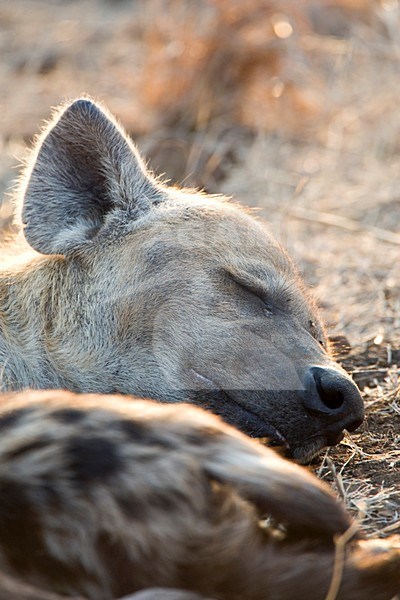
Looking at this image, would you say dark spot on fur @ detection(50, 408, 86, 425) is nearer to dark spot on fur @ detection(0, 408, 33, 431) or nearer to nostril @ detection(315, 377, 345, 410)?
dark spot on fur @ detection(0, 408, 33, 431)

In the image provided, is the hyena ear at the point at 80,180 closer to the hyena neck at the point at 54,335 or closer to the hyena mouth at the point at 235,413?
the hyena neck at the point at 54,335

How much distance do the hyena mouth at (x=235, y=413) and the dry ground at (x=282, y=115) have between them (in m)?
1.41

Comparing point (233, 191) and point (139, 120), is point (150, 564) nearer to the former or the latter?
point (233, 191)

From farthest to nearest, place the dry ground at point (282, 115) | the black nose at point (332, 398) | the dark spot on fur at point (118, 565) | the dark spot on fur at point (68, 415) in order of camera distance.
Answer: the dry ground at point (282, 115)
the black nose at point (332, 398)
the dark spot on fur at point (68, 415)
the dark spot on fur at point (118, 565)

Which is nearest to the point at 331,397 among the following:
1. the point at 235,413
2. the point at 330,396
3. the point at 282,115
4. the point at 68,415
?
the point at 330,396

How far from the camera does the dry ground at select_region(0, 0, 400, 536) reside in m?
4.82

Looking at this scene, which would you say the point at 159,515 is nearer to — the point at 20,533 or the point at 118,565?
the point at 118,565

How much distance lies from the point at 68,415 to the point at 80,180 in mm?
1275

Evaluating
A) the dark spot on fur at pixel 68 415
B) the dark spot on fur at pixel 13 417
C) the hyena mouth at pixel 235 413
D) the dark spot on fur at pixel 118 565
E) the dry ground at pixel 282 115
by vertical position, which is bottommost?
the dry ground at pixel 282 115

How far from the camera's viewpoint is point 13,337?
9.17 feet

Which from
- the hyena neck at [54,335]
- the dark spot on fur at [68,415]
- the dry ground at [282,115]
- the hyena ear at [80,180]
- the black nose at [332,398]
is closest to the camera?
the dark spot on fur at [68,415]

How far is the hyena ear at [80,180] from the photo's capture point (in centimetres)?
290

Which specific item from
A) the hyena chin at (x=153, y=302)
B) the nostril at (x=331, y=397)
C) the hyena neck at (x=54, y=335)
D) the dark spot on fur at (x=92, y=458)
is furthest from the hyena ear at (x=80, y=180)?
the dark spot on fur at (x=92, y=458)

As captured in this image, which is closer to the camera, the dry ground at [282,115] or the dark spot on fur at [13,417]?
the dark spot on fur at [13,417]
